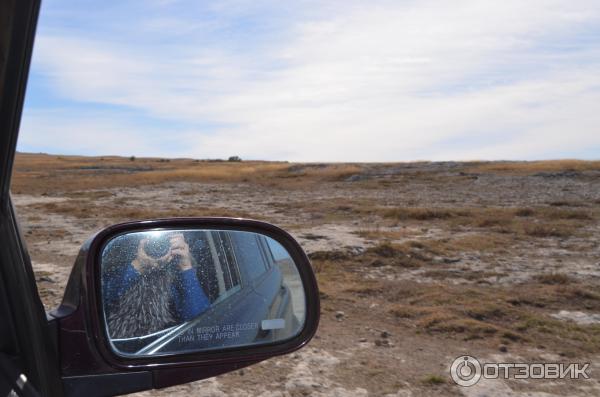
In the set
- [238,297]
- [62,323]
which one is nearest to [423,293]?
[238,297]

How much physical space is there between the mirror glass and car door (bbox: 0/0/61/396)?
24 centimetres

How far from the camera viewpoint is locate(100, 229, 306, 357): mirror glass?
1840 mm

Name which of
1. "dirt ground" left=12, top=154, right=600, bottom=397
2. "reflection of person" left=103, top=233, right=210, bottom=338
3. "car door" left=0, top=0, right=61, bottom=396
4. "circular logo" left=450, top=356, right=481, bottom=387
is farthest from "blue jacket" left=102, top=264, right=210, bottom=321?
"circular logo" left=450, top=356, right=481, bottom=387

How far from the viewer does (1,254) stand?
1491 mm

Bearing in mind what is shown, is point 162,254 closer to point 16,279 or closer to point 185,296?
point 185,296

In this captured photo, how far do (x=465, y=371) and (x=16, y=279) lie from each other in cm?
439

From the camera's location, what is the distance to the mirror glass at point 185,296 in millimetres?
1840

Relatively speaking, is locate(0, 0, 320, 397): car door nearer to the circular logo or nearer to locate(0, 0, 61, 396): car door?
locate(0, 0, 61, 396): car door

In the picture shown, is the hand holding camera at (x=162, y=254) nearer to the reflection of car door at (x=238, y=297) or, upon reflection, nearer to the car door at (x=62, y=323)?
the car door at (x=62, y=323)

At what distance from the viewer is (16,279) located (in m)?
1.52

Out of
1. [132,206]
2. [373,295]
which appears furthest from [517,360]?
[132,206]

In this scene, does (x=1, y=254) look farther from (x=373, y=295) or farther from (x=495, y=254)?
(x=495, y=254)

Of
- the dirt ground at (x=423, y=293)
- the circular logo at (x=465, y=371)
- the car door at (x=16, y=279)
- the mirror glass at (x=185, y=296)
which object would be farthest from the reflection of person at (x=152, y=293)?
the circular logo at (x=465, y=371)

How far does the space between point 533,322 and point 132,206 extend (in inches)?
749
